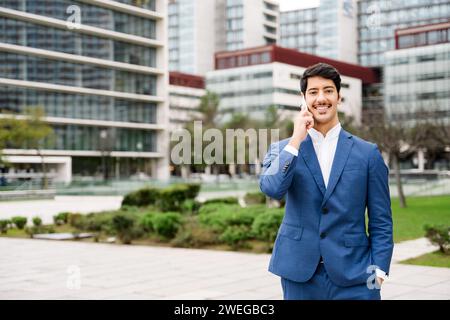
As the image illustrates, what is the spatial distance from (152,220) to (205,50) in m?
65.2

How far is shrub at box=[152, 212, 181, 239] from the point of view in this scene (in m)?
13.6

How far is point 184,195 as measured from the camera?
61.2 feet

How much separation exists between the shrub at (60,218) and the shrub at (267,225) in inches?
324

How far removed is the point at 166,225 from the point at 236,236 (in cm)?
203

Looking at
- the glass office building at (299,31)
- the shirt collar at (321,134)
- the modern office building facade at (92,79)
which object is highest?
the glass office building at (299,31)

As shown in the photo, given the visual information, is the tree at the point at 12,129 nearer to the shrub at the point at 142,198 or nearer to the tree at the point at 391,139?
the shrub at the point at 142,198

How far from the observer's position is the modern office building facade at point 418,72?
5238 centimetres

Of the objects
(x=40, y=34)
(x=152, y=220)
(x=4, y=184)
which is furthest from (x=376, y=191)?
(x=40, y=34)

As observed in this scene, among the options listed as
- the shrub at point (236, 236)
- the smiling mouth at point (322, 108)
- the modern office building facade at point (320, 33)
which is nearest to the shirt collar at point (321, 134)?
the smiling mouth at point (322, 108)

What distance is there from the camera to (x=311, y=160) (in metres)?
2.98

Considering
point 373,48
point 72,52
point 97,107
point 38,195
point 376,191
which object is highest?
point 373,48

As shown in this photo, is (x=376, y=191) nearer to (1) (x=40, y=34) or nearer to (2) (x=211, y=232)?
(2) (x=211, y=232)

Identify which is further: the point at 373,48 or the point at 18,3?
the point at 373,48

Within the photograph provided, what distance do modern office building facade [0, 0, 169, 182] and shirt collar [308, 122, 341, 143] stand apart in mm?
37339
